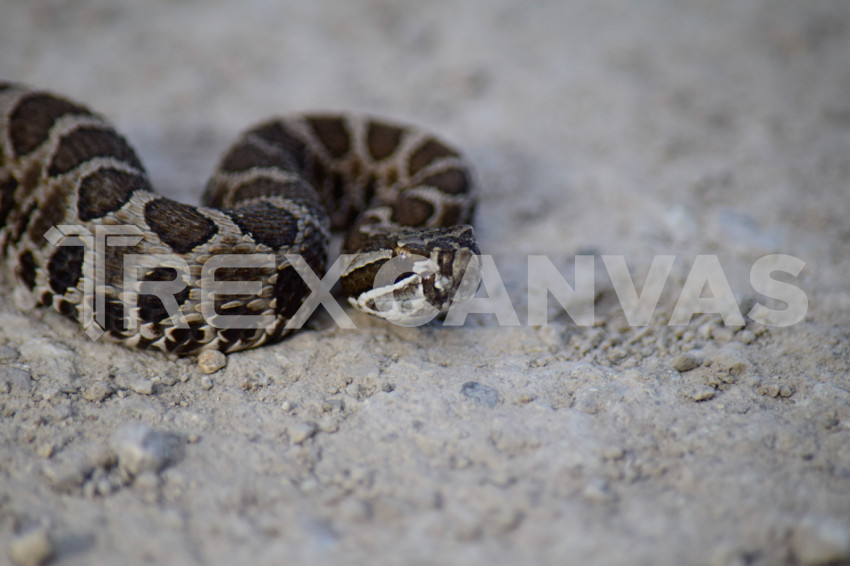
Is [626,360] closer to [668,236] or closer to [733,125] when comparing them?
[668,236]

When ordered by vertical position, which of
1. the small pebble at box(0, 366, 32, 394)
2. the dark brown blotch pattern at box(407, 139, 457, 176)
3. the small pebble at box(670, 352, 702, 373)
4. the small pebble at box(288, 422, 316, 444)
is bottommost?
the small pebble at box(0, 366, 32, 394)

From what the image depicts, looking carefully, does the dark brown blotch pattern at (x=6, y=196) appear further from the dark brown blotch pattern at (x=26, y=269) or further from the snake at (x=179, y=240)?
the dark brown blotch pattern at (x=26, y=269)

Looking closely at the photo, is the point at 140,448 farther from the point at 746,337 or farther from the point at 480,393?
the point at 746,337

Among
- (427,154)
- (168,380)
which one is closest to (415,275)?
(168,380)

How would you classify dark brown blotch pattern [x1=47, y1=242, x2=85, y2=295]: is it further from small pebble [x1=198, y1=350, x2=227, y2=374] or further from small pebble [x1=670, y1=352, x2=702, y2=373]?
small pebble [x1=670, y1=352, x2=702, y2=373]

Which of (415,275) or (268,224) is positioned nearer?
(415,275)

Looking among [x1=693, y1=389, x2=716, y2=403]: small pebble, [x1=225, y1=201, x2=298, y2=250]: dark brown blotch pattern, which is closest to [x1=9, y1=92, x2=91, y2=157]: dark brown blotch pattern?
[x1=225, y1=201, x2=298, y2=250]: dark brown blotch pattern

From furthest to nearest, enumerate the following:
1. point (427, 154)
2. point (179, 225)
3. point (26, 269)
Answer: point (427, 154) < point (26, 269) < point (179, 225)
